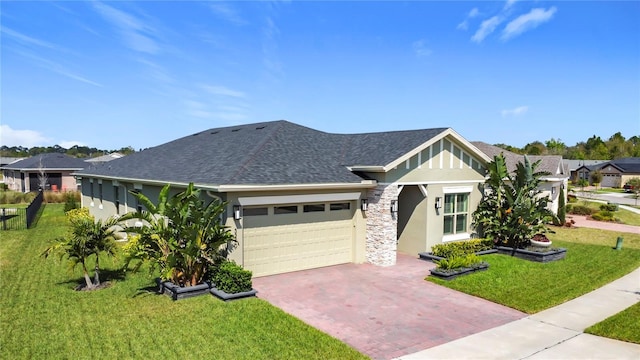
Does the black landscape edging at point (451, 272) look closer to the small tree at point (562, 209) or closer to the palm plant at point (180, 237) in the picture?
the palm plant at point (180, 237)

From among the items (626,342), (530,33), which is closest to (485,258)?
(626,342)

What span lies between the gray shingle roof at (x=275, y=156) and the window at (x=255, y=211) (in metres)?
0.96

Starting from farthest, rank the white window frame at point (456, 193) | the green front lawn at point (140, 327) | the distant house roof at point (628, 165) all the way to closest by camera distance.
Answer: the distant house roof at point (628, 165)
the white window frame at point (456, 193)
the green front lawn at point (140, 327)

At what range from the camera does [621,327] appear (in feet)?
31.9

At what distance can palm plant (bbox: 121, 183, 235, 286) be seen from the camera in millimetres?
11078

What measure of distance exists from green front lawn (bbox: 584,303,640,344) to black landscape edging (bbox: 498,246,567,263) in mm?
5273

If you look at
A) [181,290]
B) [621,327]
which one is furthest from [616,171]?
[181,290]

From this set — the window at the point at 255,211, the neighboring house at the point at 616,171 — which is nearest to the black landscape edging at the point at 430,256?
the window at the point at 255,211

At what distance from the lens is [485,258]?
16.2 metres

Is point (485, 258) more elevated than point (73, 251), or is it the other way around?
point (73, 251)

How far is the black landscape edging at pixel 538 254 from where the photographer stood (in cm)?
1612

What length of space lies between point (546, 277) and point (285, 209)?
9394 millimetres

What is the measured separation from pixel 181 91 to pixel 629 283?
2324 cm

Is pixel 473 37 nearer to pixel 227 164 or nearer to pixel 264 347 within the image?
pixel 227 164
